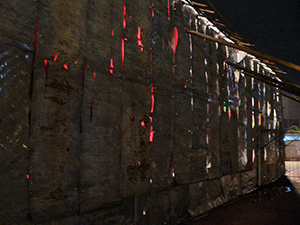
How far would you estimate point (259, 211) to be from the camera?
5.85 meters

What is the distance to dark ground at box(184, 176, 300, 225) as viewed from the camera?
5.00m

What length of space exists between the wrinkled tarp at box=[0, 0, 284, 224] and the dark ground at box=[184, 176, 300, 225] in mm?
291

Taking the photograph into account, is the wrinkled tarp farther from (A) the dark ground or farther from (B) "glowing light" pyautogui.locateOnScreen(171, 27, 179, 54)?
(A) the dark ground

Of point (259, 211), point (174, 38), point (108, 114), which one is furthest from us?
point (259, 211)

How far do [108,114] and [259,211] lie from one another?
471 cm

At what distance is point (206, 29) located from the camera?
612 cm

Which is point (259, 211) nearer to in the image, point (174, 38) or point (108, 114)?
point (174, 38)

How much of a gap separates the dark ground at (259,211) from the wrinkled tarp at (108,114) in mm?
291

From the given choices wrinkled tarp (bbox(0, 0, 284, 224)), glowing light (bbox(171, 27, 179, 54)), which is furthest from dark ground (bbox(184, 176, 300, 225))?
glowing light (bbox(171, 27, 179, 54))

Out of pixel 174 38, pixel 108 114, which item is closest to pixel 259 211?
pixel 174 38

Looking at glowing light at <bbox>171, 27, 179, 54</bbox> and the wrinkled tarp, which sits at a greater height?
glowing light at <bbox>171, 27, 179, 54</bbox>

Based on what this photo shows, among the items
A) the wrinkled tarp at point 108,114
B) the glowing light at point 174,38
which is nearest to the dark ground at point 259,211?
the wrinkled tarp at point 108,114

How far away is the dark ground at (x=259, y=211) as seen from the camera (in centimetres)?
500

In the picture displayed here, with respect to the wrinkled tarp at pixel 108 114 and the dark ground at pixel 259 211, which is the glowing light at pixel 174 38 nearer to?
the wrinkled tarp at pixel 108 114
